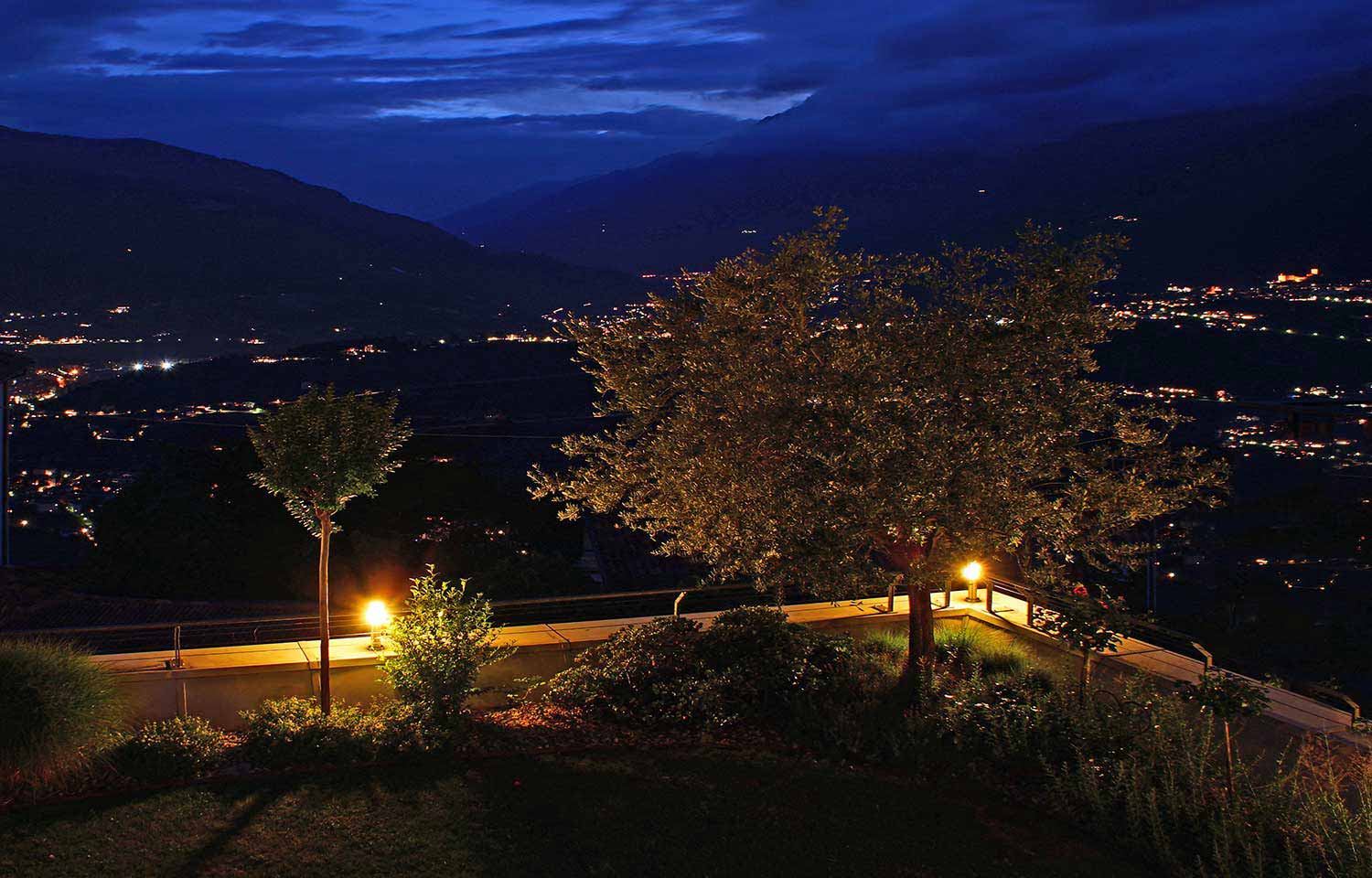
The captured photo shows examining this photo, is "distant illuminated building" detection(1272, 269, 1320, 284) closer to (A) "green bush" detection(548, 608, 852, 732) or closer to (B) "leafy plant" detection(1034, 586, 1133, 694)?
(B) "leafy plant" detection(1034, 586, 1133, 694)

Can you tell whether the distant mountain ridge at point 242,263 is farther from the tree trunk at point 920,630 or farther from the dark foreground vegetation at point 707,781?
the tree trunk at point 920,630

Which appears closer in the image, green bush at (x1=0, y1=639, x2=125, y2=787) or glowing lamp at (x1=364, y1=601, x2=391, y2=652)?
green bush at (x1=0, y1=639, x2=125, y2=787)

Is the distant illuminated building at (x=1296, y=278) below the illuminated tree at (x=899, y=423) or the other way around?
the other way around

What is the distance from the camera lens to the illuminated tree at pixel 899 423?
7621mm

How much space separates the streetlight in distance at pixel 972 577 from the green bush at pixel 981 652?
0.83m

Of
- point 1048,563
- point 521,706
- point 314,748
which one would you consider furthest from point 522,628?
point 1048,563

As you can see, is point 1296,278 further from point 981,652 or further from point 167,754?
point 167,754

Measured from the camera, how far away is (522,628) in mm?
10664

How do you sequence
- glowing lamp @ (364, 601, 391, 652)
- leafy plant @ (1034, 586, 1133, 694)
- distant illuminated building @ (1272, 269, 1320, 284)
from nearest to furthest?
leafy plant @ (1034, 586, 1133, 694) → glowing lamp @ (364, 601, 391, 652) → distant illuminated building @ (1272, 269, 1320, 284)

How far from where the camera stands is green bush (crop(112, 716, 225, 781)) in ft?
22.2

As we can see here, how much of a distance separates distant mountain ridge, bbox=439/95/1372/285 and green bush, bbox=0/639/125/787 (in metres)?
22.2

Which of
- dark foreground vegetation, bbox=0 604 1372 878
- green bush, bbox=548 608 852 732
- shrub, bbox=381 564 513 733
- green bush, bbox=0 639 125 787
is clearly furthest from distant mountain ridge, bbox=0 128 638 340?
dark foreground vegetation, bbox=0 604 1372 878

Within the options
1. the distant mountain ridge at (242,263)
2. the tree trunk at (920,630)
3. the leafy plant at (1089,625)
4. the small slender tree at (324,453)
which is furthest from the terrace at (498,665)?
the distant mountain ridge at (242,263)

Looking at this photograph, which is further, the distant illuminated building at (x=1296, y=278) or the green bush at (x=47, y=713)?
the distant illuminated building at (x=1296, y=278)
